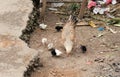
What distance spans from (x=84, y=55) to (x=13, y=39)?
1.09 metres

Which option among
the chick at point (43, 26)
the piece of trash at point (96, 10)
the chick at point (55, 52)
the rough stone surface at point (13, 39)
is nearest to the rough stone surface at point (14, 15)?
the rough stone surface at point (13, 39)

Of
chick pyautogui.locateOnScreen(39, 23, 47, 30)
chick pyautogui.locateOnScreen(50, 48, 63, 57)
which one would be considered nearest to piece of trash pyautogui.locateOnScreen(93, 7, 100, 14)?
chick pyautogui.locateOnScreen(39, 23, 47, 30)

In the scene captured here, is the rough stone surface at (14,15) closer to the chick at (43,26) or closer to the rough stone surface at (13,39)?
the rough stone surface at (13,39)

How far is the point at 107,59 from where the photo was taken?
19.7 ft

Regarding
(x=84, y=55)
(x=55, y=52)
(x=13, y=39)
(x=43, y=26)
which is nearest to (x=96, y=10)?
(x=43, y=26)

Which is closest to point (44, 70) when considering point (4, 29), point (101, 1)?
point (4, 29)

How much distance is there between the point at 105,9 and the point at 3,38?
226cm

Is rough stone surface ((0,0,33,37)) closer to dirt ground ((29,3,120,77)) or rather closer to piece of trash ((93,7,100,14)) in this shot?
dirt ground ((29,3,120,77))

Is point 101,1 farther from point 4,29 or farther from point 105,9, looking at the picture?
point 4,29

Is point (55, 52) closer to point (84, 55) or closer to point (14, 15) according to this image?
point (84, 55)

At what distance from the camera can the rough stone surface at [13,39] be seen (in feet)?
17.6

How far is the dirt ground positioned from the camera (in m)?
5.70

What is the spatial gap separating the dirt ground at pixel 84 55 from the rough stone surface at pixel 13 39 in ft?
1.00

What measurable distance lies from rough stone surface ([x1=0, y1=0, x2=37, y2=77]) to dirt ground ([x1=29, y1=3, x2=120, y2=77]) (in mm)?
305
